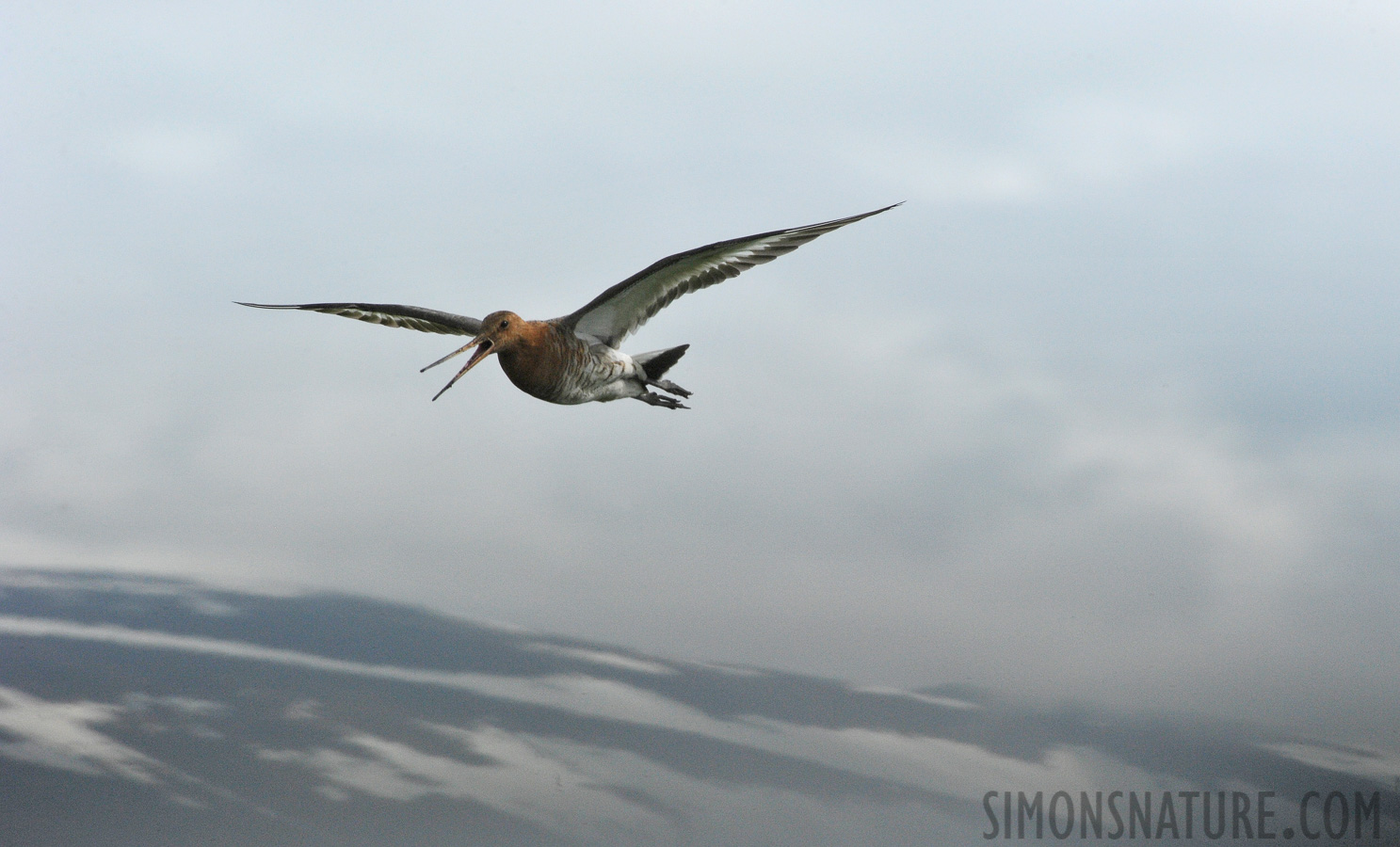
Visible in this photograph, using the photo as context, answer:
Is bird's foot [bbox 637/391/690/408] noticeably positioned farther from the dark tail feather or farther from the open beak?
the open beak

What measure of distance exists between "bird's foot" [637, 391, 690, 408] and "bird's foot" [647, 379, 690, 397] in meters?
0.07

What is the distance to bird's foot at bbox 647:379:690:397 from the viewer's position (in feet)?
36.4

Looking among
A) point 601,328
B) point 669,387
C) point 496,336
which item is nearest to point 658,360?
point 669,387

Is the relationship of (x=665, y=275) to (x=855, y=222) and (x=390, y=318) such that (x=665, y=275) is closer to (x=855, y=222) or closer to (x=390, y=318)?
(x=855, y=222)

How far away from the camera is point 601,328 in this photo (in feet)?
34.4

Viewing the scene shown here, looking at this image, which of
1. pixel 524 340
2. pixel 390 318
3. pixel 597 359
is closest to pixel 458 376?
pixel 524 340

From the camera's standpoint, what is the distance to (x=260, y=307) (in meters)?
10.7

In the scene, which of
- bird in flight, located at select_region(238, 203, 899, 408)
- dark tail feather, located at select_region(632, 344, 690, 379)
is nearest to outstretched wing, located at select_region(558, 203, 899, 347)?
bird in flight, located at select_region(238, 203, 899, 408)

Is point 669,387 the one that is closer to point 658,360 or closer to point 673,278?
point 658,360

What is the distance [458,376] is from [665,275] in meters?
1.83

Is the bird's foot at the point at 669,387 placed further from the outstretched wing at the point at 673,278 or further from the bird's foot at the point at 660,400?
the outstretched wing at the point at 673,278

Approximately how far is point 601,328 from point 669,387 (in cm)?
98

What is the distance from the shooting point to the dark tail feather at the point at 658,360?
10906mm

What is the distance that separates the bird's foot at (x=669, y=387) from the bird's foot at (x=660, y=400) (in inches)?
2.6
